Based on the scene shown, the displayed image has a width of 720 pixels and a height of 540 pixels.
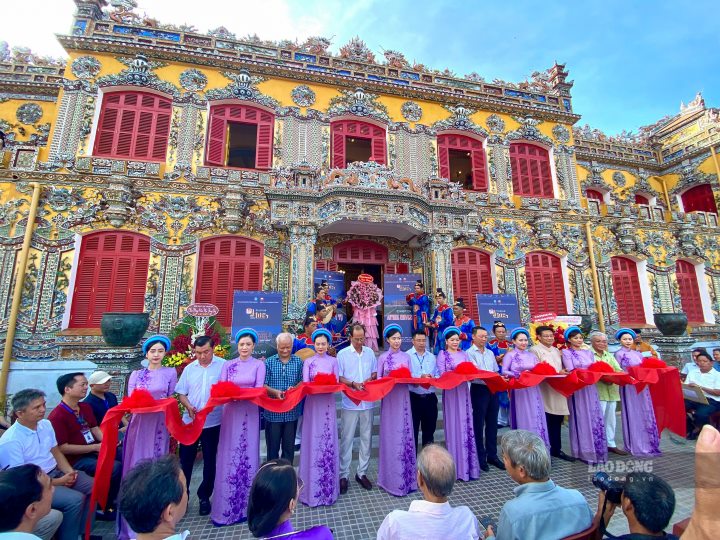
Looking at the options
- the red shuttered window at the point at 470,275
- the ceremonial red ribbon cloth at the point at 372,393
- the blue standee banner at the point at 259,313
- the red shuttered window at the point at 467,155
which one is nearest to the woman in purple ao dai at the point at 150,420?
the ceremonial red ribbon cloth at the point at 372,393

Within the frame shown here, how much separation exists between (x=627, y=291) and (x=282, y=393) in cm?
1241

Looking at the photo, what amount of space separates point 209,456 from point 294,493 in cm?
238

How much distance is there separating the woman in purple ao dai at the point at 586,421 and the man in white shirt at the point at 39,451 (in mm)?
5492

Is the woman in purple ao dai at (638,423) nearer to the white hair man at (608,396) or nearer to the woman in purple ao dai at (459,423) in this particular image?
the white hair man at (608,396)

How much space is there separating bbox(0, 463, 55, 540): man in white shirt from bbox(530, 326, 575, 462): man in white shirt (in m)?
5.03

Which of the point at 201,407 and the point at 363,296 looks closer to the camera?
the point at 201,407

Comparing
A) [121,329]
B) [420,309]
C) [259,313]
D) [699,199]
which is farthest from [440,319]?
[699,199]

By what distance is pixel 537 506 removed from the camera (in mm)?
1872

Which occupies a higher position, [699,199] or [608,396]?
[699,199]

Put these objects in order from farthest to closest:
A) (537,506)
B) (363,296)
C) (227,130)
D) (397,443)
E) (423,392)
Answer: (227,130) → (363,296) → (423,392) → (397,443) → (537,506)

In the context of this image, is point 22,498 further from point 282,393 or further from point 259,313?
point 259,313

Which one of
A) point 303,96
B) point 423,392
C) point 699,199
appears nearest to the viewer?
point 423,392

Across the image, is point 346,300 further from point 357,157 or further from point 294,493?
point 294,493

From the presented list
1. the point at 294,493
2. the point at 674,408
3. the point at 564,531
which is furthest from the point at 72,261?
the point at 674,408
